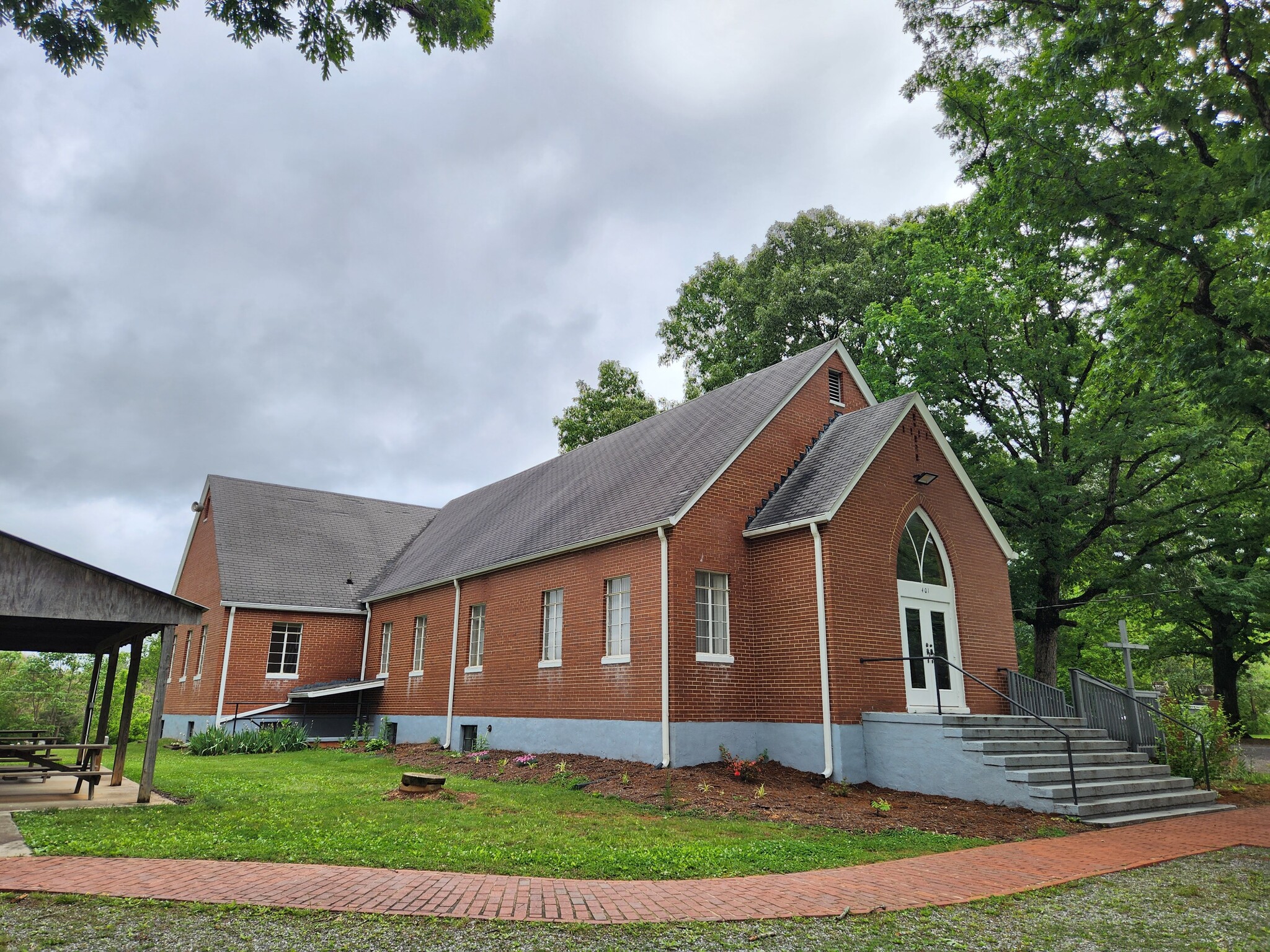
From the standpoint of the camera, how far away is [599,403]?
36406 millimetres

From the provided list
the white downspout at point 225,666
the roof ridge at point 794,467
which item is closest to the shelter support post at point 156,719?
the roof ridge at point 794,467

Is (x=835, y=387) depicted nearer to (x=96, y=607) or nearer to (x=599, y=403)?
(x=96, y=607)

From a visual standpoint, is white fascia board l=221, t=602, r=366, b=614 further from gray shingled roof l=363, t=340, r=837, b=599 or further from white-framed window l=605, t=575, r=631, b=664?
white-framed window l=605, t=575, r=631, b=664

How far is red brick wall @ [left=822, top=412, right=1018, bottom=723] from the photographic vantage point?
1279 centimetres

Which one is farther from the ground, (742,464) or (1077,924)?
(742,464)

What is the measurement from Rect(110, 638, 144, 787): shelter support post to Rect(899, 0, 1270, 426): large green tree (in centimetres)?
1404

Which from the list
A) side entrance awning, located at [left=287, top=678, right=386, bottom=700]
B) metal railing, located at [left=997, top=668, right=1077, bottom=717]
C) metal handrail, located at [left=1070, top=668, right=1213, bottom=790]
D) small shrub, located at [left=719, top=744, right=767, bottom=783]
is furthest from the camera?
side entrance awning, located at [left=287, top=678, right=386, bottom=700]

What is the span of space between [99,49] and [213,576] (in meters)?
19.7

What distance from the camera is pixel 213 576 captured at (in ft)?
77.5

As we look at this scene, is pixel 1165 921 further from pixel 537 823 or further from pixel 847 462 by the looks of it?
pixel 847 462

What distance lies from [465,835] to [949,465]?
11.5 metres

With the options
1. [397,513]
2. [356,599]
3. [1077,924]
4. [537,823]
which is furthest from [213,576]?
[1077,924]

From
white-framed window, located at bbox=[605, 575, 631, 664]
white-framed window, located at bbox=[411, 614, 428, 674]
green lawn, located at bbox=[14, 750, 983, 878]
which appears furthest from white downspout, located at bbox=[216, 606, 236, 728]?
white-framed window, located at bbox=[605, 575, 631, 664]

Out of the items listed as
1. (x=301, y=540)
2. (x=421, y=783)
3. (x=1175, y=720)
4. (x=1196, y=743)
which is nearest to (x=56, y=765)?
(x=421, y=783)
